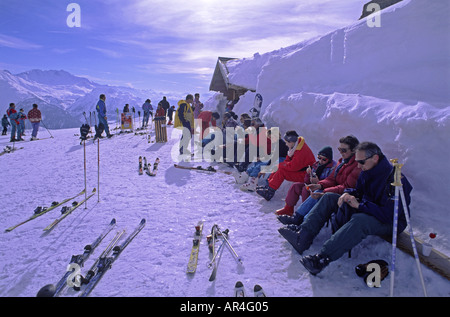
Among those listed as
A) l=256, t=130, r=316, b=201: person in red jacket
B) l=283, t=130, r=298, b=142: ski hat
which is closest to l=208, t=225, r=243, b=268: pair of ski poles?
l=256, t=130, r=316, b=201: person in red jacket

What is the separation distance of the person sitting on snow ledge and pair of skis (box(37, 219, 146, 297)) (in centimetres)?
248

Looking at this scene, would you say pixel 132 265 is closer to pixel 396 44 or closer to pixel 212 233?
pixel 212 233

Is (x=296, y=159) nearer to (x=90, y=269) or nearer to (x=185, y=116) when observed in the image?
(x=90, y=269)

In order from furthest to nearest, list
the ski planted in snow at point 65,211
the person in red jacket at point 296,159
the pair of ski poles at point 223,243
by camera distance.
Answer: the person in red jacket at point 296,159 → the ski planted in snow at point 65,211 → the pair of ski poles at point 223,243

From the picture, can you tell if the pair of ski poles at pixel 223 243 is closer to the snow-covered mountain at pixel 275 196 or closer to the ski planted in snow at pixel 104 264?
the snow-covered mountain at pixel 275 196

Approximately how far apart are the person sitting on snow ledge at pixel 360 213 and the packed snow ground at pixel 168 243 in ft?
0.86

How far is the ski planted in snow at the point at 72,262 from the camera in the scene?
8.87 feet

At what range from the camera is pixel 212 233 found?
13.3ft

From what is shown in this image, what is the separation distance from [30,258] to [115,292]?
1.56 meters

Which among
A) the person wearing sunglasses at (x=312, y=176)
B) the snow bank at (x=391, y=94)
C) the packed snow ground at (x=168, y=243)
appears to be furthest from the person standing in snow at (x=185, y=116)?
the person wearing sunglasses at (x=312, y=176)

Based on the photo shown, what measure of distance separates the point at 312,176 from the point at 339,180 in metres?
0.65

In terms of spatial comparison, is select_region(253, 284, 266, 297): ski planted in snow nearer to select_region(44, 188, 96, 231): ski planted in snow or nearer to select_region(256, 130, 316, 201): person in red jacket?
select_region(256, 130, 316, 201): person in red jacket

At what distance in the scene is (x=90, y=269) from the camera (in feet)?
10.7
